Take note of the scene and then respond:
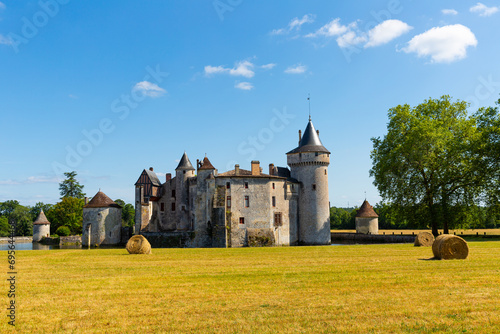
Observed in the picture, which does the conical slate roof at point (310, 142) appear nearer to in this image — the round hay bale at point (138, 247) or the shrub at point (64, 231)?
the round hay bale at point (138, 247)

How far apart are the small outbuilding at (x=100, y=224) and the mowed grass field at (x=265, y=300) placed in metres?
39.3

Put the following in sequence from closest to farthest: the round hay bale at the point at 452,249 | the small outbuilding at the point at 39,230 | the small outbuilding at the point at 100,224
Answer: the round hay bale at the point at 452,249
the small outbuilding at the point at 100,224
the small outbuilding at the point at 39,230

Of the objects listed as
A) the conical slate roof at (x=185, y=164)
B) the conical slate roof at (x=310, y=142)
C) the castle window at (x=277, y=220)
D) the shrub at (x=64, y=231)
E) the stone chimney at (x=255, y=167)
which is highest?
the conical slate roof at (x=310, y=142)

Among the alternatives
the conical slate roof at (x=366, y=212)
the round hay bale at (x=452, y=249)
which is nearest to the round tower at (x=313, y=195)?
the conical slate roof at (x=366, y=212)

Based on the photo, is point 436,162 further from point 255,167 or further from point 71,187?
point 71,187

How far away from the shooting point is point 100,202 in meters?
55.1

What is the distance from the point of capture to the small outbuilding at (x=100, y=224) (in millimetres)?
53906

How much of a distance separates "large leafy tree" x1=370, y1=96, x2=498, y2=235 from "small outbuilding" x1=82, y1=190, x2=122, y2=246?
111 ft

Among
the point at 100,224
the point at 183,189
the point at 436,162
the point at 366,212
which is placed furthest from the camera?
the point at 366,212

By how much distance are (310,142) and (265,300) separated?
39.4 metres

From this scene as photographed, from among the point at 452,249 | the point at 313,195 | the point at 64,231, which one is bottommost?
the point at 64,231

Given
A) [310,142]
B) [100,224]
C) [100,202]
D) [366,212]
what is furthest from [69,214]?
[366,212]

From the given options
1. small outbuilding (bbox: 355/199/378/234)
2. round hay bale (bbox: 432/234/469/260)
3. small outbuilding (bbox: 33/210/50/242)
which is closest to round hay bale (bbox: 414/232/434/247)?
round hay bale (bbox: 432/234/469/260)

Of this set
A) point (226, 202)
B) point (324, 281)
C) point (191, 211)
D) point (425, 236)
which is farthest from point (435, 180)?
point (324, 281)
